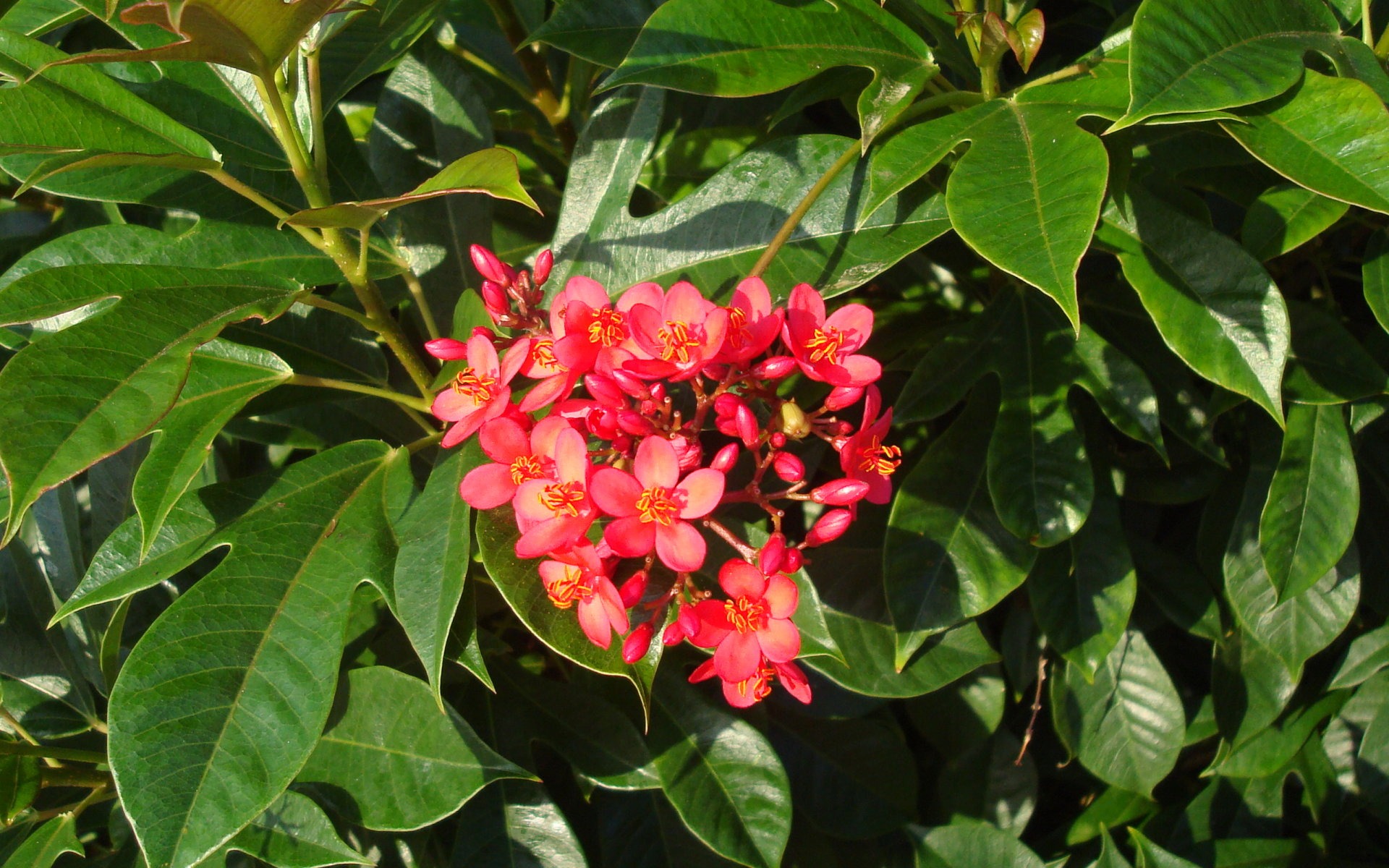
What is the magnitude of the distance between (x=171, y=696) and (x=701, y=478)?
0.62 m

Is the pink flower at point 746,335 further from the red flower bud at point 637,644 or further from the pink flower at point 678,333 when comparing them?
the red flower bud at point 637,644

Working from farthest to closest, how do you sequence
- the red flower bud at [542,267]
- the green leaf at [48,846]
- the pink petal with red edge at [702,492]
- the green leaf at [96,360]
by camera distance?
the green leaf at [48,846] → the red flower bud at [542,267] → the pink petal with red edge at [702,492] → the green leaf at [96,360]

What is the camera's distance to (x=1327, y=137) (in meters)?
1.04

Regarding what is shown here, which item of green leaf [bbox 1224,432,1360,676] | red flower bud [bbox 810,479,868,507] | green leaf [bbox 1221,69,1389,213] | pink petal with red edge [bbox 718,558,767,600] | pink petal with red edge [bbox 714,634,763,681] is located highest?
green leaf [bbox 1221,69,1389,213]

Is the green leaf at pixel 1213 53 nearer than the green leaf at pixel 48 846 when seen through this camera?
Yes

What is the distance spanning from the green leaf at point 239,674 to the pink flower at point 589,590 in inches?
9.3

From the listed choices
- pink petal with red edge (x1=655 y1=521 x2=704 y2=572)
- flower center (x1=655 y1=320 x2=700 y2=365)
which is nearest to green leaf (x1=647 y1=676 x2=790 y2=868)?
pink petal with red edge (x1=655 y1=521 x2=704 y2=572)

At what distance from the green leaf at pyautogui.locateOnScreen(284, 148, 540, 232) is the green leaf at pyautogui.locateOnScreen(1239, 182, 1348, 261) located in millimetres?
982

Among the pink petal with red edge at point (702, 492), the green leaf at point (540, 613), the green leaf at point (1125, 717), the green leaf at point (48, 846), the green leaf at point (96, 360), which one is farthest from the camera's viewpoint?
the green leaf at point (1125, 717)

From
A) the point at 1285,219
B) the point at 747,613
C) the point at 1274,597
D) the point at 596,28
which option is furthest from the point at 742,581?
the point at 1274,597

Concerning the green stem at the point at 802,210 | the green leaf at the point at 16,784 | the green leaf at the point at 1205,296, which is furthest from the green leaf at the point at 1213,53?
the green leaf at the point at 16,784

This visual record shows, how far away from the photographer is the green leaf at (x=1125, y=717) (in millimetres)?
1707

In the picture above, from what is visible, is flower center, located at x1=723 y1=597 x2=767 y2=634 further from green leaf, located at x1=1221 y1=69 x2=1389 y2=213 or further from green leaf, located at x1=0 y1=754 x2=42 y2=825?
green leaf, located at x1=0 y1=754 x2=42 y2=825

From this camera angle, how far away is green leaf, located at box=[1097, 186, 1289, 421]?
1.13 metres
